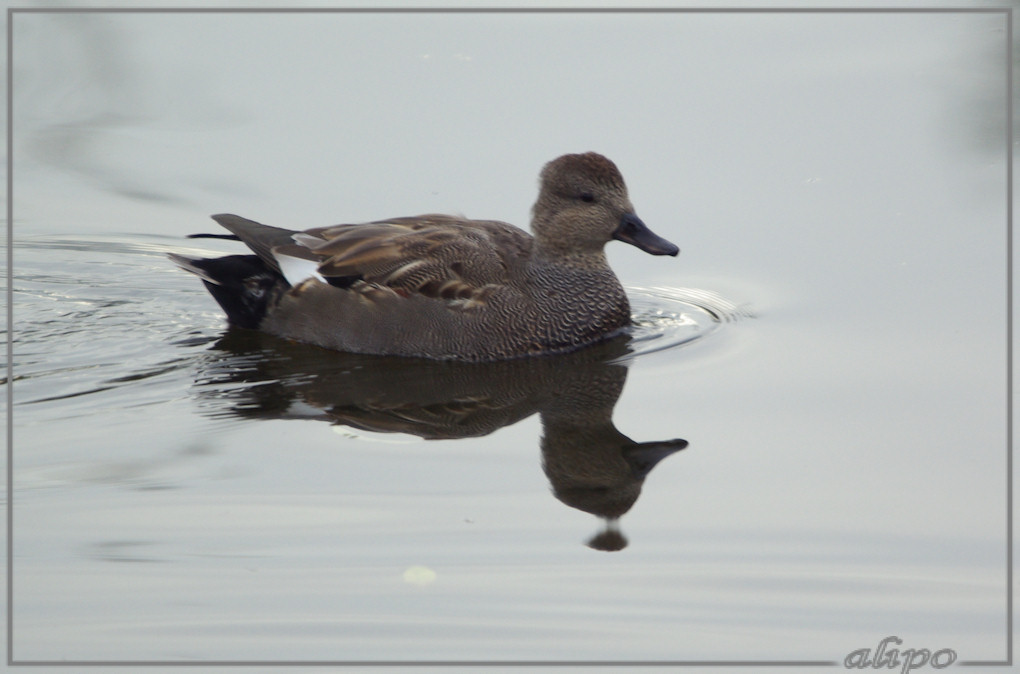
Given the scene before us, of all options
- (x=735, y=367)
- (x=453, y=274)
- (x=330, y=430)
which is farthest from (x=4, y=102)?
(x=735, y=367)

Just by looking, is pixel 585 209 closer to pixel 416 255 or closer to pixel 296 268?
pixel 416 255

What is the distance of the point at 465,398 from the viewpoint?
24.4ft

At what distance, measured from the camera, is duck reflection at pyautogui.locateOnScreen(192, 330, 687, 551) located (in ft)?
21.5

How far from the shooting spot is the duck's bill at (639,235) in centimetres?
828

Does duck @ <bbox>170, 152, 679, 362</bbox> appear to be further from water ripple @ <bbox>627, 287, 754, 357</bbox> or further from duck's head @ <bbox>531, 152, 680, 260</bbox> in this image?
water ripple @ <bbox>627, 287, 754, 357</bbox>

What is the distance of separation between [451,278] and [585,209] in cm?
96

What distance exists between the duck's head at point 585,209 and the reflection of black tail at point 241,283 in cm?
172

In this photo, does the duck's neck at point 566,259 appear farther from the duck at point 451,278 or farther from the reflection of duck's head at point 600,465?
the reflection of duck's head at point 600,465

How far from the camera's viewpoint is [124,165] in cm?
1075

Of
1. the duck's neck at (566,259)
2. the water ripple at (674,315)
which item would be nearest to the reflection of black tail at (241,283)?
the duck's neck at (566,259)

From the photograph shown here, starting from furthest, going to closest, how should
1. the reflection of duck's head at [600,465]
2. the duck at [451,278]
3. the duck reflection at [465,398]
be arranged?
the duck at [451,278] → the duck reflection at [465,398] → the reflection of duck's head at [600,465]

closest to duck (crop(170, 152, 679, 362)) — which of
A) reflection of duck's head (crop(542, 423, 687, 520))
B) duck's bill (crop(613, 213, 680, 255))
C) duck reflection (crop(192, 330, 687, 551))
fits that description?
duck's bill (crop(613, 213, 680, 255))

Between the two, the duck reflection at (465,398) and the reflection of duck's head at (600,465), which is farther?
the duck reflection at (465,398)

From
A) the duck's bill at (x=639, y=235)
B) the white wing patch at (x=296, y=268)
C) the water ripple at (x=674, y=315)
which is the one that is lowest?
the water ripple at (x=674, y=315)
